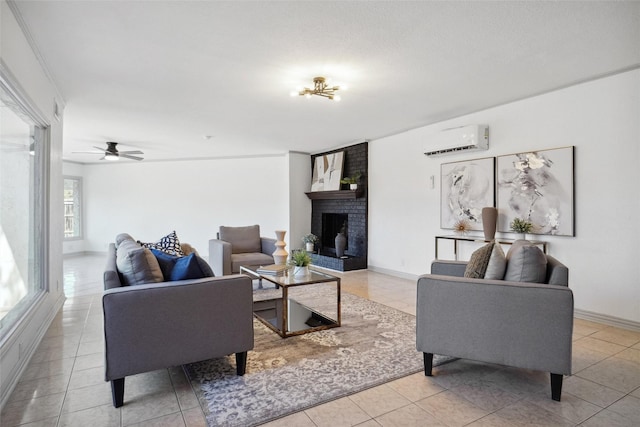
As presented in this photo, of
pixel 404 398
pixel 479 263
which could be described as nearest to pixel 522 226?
pixel 479 263

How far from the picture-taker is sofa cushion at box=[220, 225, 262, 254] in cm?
535

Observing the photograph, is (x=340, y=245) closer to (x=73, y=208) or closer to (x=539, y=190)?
(x=539, y=190)

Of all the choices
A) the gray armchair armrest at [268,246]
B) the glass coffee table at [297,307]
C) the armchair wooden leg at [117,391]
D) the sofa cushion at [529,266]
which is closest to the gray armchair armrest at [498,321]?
the sofa cushion at [529,266]

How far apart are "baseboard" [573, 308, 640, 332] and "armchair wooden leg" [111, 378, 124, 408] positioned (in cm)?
415

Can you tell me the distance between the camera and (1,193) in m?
2.34

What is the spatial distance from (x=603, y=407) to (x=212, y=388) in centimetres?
234

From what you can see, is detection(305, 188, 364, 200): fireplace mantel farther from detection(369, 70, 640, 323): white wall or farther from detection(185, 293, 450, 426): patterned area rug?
detection(185, 293, 450, 426): patterned area rug

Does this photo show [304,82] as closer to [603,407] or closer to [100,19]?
[100,19]

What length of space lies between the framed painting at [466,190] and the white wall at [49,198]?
4.61 metres

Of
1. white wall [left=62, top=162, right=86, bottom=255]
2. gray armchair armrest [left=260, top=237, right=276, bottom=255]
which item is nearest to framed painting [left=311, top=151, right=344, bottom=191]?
gray armchair armrest [left=260, top=237, right=276, bottom=255]

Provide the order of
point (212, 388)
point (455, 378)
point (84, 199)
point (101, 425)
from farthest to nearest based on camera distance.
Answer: point (84, 199) → point (455, 378) → point (212, 388) → point (101, 425)

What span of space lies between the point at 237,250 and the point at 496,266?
3.92m

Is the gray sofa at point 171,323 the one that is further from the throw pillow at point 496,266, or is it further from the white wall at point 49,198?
the throw pillow at point 496,266

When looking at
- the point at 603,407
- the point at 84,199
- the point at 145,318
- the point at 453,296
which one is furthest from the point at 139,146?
the point at 603,407
